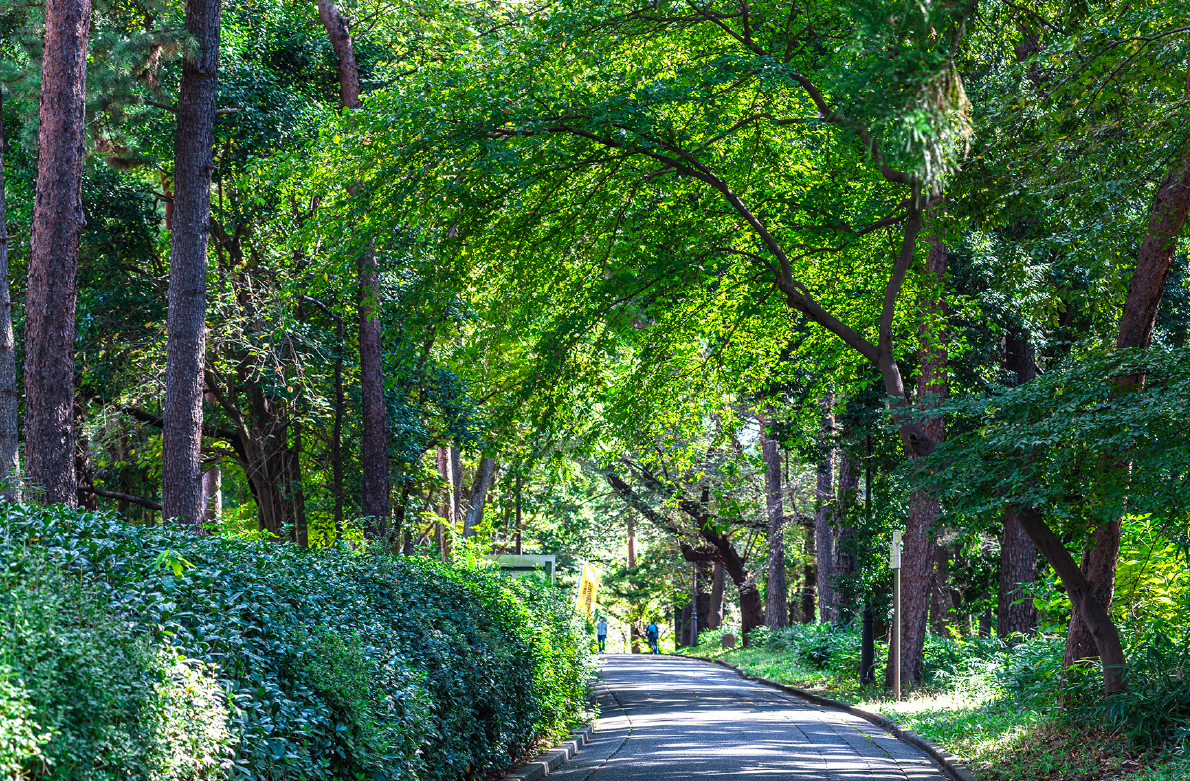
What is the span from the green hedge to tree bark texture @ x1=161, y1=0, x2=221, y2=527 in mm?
4098

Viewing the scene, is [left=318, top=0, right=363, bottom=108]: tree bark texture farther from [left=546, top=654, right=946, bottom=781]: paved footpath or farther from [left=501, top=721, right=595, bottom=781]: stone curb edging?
[left=546, top=654, right=946, bottom=781]: paved footpath

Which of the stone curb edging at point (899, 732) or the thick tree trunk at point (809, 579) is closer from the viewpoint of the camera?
the stone curb edging at point (899, 732)

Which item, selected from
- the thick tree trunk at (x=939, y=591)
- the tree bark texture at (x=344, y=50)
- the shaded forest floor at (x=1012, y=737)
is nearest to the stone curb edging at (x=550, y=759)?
the shaded forest floor at (x=1012, y=737)

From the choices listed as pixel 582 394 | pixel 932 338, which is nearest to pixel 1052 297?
pixel 932 338

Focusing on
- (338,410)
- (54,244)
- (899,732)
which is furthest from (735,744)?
(338,410)

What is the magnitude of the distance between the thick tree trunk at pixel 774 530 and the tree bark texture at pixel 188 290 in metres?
21.0

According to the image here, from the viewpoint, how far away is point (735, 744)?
13.1m

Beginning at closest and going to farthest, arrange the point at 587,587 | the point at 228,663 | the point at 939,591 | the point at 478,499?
1. the point at 228,663
2. the point at 478,499
3. the point at 939,591
4. the point at 587,587

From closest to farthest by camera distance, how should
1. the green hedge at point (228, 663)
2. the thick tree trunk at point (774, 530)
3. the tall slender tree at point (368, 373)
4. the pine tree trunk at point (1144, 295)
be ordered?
the green hedge at point (228, 663) → the pine tree trunk at point (1144, 295) → the tall slender tree at point (368, 373) → the thick tree trunk at point (774, 530)

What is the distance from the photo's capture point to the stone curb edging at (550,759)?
33.0ft

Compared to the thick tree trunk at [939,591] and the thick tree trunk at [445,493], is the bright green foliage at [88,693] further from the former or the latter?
the thick tree trunk at [939,591]

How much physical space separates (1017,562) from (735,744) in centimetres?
1084

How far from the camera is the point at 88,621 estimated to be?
163 inches

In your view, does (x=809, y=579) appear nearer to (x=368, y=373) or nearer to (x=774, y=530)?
(x=774, y=530)
